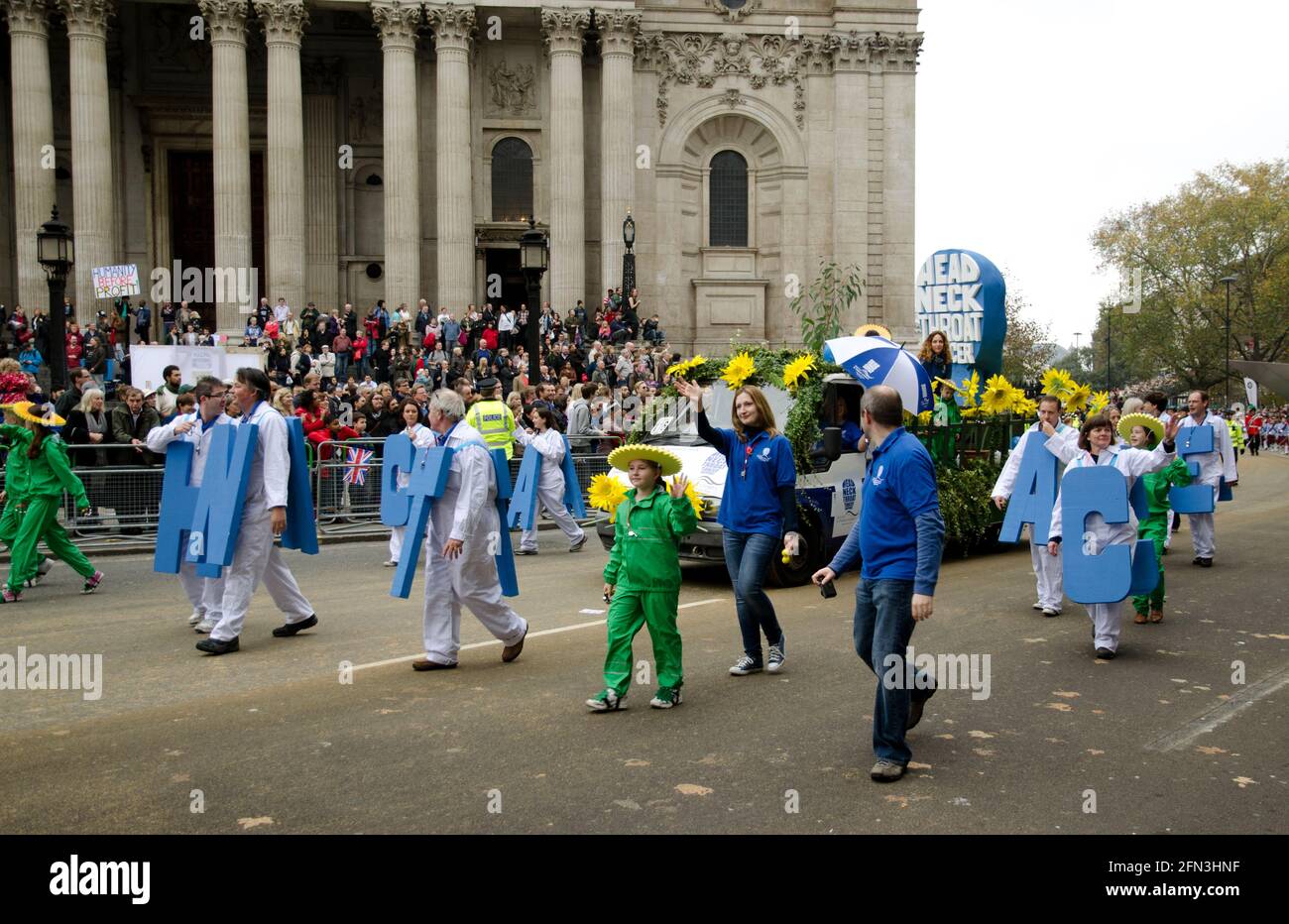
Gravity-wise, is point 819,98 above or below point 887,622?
above

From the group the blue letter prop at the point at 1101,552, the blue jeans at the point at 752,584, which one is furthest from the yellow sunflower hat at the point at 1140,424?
the blue jeans at the point at 752,584

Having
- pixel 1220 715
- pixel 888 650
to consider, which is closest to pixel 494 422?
pixel 888 650

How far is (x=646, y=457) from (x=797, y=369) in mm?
5110

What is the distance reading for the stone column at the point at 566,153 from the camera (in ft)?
118

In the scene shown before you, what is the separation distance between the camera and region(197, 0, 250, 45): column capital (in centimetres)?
3372

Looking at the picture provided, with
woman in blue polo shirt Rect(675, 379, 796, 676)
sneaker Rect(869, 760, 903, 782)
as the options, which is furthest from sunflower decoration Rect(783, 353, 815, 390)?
sneaker Rect(869, 760, 903, 782)

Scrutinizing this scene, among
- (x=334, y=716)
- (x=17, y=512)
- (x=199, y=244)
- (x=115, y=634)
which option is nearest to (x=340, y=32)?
(x=199, y=244)

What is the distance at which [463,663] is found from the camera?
345 inches

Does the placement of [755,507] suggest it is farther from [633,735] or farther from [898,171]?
[898,171]

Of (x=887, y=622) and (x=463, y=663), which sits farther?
(x=463, y=663)

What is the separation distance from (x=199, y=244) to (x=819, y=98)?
66.8 feet

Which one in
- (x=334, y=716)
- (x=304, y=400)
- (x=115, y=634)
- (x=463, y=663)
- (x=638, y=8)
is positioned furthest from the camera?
(x=638, y=8)

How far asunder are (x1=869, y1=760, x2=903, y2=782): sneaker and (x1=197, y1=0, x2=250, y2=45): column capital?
33.4 m

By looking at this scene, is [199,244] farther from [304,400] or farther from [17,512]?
[17,512]
